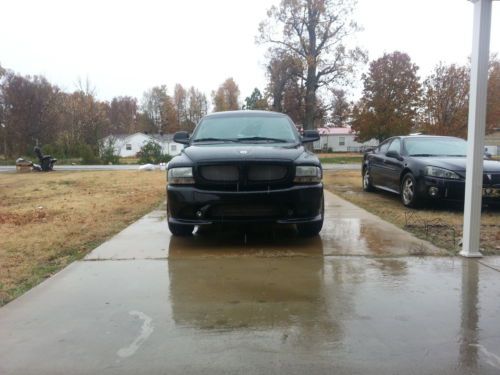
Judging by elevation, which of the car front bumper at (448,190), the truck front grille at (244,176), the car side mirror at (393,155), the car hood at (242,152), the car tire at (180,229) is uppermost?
the car hood at (242,152)

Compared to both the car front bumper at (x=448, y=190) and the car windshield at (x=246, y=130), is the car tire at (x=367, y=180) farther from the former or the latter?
the car windshield at (x=246, y=130)

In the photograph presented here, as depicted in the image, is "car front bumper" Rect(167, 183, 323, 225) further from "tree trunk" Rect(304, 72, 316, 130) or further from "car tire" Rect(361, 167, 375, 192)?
"tree trunk" Rect(304, 72, 316, 130)

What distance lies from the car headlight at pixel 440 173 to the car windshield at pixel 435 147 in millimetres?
828

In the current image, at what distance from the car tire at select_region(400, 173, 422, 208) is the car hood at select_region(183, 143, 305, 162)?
3235mm

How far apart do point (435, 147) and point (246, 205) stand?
17.1 ft

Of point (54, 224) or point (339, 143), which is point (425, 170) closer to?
point (54, 224)

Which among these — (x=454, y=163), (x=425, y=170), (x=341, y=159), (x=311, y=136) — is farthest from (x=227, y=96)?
(x=311, y=136)

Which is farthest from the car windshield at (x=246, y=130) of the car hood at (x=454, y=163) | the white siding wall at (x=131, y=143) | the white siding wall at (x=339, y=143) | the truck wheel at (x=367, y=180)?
the white siding wall at (x=339, y=143)

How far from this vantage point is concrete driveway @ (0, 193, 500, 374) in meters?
2.54

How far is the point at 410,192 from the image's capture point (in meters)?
7.94

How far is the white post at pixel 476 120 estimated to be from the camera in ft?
14.5

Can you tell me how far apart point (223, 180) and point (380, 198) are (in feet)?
18.3

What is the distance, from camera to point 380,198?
948 cm

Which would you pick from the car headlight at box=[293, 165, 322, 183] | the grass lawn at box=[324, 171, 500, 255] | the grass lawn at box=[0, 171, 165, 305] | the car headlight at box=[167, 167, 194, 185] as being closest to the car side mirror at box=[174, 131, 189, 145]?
the grass lawn at box=[0, 171, 165, 305]
